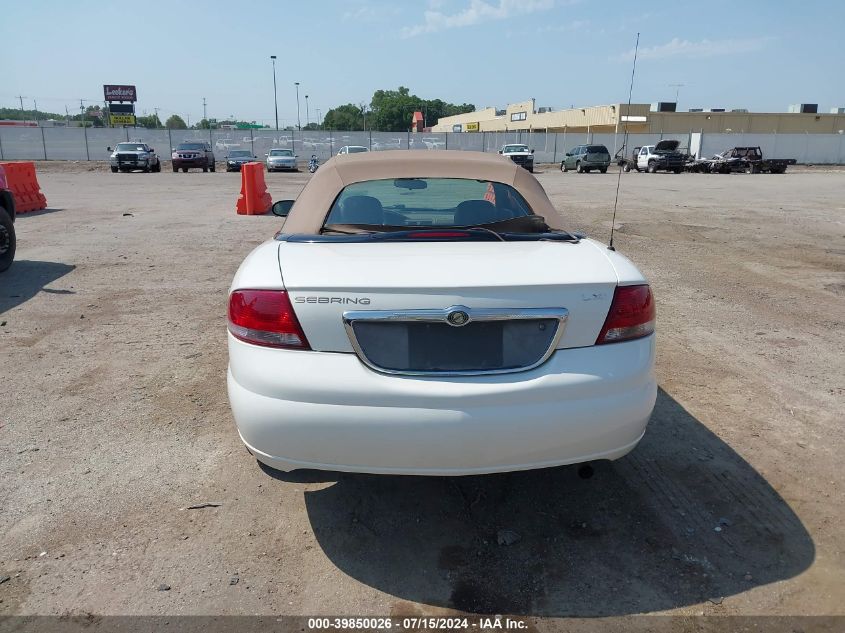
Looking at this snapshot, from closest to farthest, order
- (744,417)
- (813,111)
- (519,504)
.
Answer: (519,504) < (744,417) < (813,111)

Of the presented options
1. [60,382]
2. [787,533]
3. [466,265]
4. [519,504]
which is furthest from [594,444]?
[60,382]

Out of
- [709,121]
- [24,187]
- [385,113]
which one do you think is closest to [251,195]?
[24,187]

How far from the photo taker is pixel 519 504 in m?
3.21

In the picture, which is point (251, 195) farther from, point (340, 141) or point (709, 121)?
point (709, 121)

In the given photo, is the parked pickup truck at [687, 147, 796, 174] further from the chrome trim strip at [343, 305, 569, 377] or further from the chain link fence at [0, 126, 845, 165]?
the chrome trim strip at [343, 305, 569, 377]

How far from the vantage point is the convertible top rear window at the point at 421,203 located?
371 cm

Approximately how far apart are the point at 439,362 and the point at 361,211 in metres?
1.48

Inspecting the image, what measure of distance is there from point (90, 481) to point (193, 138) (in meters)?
50.2

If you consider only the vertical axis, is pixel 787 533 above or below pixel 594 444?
below

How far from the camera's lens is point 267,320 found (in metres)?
2.65

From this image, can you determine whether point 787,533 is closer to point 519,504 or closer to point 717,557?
point 717,557

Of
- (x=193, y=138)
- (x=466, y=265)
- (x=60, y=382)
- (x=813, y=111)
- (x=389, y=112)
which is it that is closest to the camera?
(x=466, y=265)

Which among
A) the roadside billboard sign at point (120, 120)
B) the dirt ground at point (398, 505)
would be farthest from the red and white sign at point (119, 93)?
the dirt ground at point (398, 505)

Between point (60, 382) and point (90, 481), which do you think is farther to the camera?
point (60, 382)
